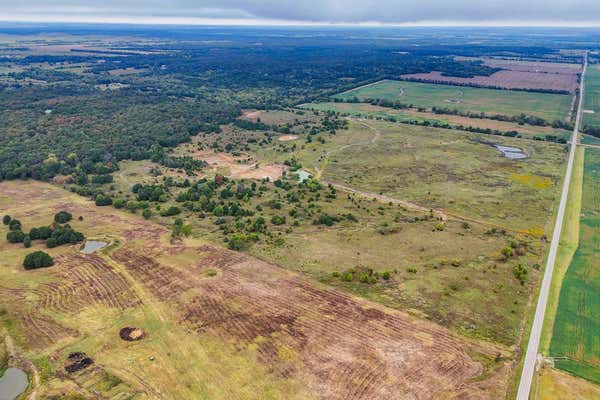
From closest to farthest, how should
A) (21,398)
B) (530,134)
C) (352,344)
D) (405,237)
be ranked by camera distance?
(21,398) → (352,344) → (405,237) → (530,134)

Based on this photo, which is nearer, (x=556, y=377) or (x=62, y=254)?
(x=556, y=377)

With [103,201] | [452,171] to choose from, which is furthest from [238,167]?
[452,171]

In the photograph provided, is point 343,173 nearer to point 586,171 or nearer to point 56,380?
point 586,171

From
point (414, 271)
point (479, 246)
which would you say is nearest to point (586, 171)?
point (479, 246)

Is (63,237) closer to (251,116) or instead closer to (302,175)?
(302,175)

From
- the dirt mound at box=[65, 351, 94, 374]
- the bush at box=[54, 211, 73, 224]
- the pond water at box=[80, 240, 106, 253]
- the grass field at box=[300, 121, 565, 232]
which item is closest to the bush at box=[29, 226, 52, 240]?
the bush at box=[54, 211, 73, 224]

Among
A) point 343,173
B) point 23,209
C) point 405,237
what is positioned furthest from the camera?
point 343,173

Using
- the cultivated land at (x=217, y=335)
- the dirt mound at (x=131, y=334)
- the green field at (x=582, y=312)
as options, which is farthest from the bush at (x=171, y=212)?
the green field at (x=582, y=312)
